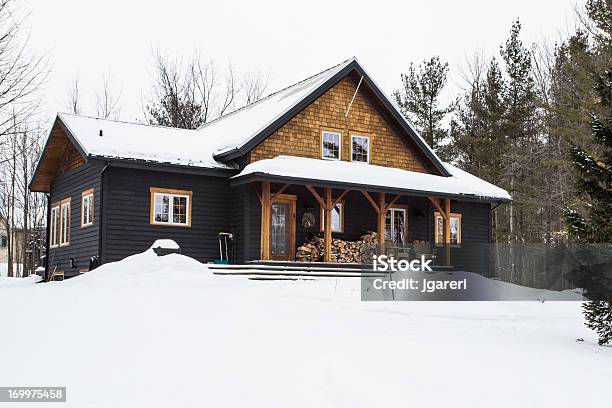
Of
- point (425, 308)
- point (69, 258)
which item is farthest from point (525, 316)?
point (69, 258)

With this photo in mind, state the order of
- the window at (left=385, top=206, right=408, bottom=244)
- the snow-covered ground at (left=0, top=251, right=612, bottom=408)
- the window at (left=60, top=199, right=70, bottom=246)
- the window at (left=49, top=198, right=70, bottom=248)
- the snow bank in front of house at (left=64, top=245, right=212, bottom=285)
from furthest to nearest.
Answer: the window at (left=385, top=206, right=408, bottom=244), the window at (left=49, top=198, right=70, bottom=248), the window at (left=60, top=199, right=70, bottom=246), the snow bank in front of house at (left=64, top=245, right=212, bottom=285), the snow-covered ground at (left=0, top=251, right=612, bottom=408)

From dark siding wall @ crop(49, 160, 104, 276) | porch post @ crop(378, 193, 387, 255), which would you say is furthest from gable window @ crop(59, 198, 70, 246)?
porch post @ crop(378, 193, 387, 255)

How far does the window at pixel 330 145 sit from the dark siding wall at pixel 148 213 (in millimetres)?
3258

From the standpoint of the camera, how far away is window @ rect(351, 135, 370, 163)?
21328 mm

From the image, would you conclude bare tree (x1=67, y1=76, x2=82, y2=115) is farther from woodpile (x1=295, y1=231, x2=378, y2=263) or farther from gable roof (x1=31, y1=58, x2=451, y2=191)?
woodpile (x1=295, y1=231, x2=378, y2=263)

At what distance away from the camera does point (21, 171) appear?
3850cm

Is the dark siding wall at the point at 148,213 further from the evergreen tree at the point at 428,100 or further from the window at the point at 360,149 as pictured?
the evergreen tree at the point at 428,100

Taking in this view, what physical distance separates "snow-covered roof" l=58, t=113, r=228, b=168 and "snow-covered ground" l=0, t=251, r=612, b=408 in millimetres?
6325

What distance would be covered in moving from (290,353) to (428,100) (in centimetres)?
3140

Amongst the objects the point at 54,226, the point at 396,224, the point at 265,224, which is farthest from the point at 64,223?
the point at 396,224

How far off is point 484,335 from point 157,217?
11.6m

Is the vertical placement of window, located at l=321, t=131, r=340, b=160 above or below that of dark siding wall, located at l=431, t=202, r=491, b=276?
above

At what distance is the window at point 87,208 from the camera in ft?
62.2

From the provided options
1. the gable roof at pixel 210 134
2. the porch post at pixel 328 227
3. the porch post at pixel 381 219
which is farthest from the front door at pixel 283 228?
A: the porch post at pixel 381 219
